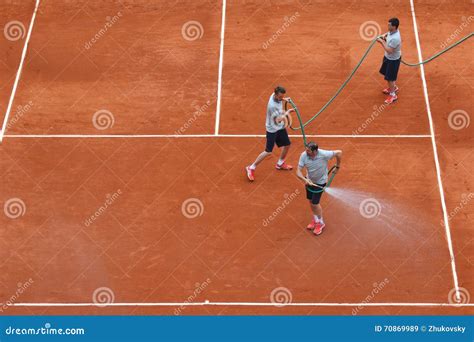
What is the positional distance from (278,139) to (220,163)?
1668mm

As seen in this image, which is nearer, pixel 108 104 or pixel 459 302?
pixel 459 302

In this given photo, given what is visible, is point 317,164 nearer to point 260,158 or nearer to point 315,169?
point 315,169

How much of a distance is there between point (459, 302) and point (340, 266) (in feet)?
7.58

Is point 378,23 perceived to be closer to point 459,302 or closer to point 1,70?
point 459,302

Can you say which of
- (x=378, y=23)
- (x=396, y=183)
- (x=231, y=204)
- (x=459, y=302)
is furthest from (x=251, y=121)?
(x=459, y=302)

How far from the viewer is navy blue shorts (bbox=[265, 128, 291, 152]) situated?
14874 mm

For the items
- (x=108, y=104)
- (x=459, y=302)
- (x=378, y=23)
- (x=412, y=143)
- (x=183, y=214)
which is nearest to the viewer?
(x=459, y=302)

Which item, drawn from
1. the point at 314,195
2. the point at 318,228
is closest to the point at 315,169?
the point at 314,195

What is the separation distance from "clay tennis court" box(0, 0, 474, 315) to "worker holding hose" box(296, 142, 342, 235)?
3.34ft

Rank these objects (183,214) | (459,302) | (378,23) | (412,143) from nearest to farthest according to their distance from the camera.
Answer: (459,302) < (183,214) < (412,143) < (378,23)

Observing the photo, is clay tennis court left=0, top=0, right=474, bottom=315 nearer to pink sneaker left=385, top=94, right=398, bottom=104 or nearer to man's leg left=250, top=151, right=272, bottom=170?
pink sneaker left=385, top=94, right=398, bottom=104

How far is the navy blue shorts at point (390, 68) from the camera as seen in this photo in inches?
656

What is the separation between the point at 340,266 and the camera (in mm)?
13945

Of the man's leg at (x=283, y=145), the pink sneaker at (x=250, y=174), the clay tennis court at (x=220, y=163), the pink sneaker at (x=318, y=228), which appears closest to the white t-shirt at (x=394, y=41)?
the clay tennis court at (x=220, y=163)
